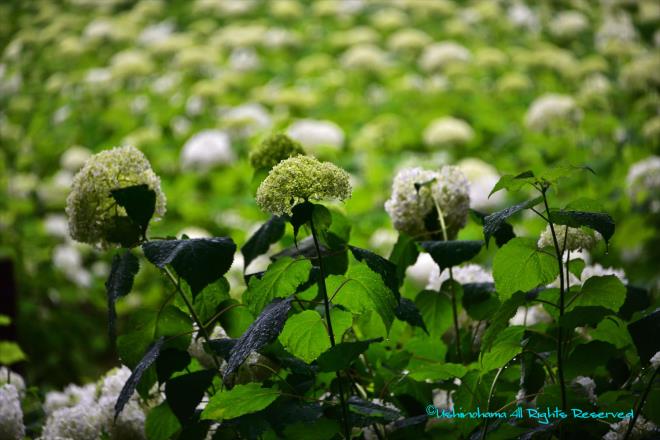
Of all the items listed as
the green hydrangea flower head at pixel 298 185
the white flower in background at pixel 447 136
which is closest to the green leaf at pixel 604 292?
the green hydrangea flower head at pixel 298 185

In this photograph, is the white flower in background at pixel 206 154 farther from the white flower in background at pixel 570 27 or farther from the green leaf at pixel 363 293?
the green leaf at pixel 363 293

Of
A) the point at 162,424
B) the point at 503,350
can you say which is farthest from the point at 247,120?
the point at 503,350

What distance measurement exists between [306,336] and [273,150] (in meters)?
0.45

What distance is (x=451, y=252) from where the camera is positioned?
1102 mm

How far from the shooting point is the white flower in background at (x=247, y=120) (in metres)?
3.96

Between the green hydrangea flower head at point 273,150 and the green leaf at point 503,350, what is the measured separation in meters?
0.49

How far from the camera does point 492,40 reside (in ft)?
21.1

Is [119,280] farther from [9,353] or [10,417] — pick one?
[9,353]

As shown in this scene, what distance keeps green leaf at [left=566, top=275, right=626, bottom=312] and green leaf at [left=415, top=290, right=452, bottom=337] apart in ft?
0.89

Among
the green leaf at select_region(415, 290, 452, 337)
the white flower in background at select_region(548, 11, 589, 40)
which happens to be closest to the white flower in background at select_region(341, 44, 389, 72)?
the white flower in background at select_region(548, 11, 589, 40)

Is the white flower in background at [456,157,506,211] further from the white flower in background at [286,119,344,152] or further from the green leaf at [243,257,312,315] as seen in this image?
the green leaf at [243,257,312,315]

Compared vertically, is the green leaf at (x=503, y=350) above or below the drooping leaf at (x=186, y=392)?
above

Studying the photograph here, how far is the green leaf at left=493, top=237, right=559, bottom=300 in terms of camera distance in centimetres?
100

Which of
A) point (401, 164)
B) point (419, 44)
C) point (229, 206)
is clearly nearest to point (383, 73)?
point (419, 44)
